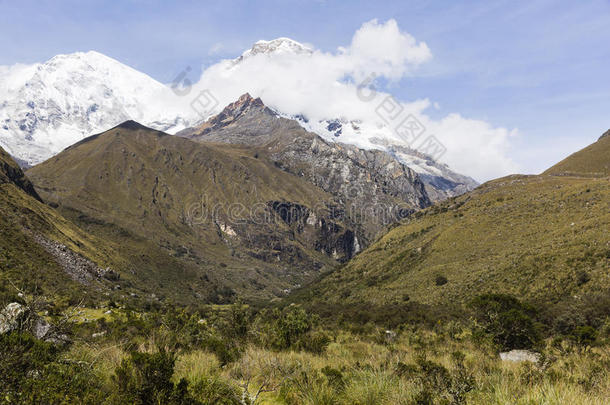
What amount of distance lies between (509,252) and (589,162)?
358 feet

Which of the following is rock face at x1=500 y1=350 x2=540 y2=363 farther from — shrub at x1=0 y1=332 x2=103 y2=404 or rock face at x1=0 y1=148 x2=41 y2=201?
rock face at x1=0 y1=148 x2=41 y2=201

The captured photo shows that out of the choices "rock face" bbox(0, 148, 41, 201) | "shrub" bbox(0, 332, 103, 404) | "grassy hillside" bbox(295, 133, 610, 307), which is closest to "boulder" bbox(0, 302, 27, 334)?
"shrub" bbox(0, 332, 103, 404)

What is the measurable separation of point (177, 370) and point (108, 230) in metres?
211

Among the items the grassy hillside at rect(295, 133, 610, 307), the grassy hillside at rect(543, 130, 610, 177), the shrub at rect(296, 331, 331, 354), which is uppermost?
the grassy hillside at rect(543, 130, 610, 177)

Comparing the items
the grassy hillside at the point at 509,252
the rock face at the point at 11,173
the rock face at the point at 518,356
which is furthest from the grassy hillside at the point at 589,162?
the rock face at the point at 11,173

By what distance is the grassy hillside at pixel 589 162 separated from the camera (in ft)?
428

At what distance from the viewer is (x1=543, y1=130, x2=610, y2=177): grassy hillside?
13038 cm

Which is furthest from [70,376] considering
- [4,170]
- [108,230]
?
[108,230]

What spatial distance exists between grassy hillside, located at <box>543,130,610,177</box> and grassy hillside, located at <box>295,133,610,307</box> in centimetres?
3834

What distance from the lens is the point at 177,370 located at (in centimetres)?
863

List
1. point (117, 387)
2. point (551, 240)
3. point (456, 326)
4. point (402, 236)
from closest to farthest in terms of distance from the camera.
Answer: point (117, 387) → point (456, 326) → point (551, 240) → point (402, 236)

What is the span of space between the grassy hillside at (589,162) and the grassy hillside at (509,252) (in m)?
38.3

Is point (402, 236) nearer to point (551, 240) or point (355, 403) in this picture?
point (551, 240)

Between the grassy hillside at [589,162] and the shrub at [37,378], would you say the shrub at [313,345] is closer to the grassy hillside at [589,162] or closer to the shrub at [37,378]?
the shrub at [37,378]
